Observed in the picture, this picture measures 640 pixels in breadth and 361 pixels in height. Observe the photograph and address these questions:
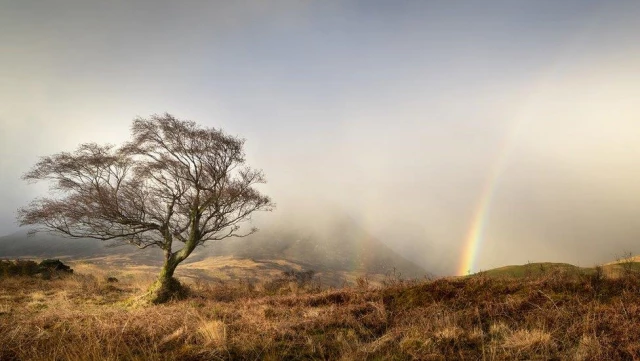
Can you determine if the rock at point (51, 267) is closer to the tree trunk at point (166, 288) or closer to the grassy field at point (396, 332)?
the tree trunk at point (166, 288)

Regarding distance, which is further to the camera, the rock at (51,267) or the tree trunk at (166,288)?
the rock at (51,267)

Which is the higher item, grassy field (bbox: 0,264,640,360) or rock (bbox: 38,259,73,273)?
grassy field (bbox: 0,264,640,360)

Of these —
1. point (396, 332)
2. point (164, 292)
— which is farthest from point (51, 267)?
point (396, 332)

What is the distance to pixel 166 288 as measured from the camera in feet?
59.4

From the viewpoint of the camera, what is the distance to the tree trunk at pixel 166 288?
17.4 meters

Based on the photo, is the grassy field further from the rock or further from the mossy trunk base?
the rock

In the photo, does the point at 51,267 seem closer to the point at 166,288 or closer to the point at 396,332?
the point at 166,288

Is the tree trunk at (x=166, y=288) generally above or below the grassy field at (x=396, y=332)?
below

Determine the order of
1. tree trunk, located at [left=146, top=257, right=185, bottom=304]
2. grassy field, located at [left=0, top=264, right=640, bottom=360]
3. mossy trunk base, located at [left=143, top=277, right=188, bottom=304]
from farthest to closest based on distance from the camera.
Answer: tree trunk, located at [left=146, top=257, right=185, bottom=304]
mossy trunk base, located at [left=143, top=277, right=188, bottom=304]
grassy field, located at [left=0, top=264, right=640, bottom=360]

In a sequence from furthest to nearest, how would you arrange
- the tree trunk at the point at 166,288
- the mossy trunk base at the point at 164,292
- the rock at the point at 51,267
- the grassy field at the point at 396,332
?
the rock at the point at 51,267
the tree trunk at the point at 166,288
the mossy trunk base at the point at 164,292
the grassy field at the point at 396,332

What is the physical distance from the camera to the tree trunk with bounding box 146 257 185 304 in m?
17.4

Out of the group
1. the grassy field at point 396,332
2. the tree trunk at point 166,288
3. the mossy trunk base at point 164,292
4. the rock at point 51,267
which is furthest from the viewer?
the rock at point 51,267

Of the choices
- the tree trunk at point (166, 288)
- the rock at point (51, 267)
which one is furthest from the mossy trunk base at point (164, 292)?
the rock at point (51, 267)

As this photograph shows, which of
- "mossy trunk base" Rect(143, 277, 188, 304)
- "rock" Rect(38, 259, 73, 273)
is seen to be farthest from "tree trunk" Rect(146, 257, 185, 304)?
"rock" Rect(38, 259, 73, 273)
